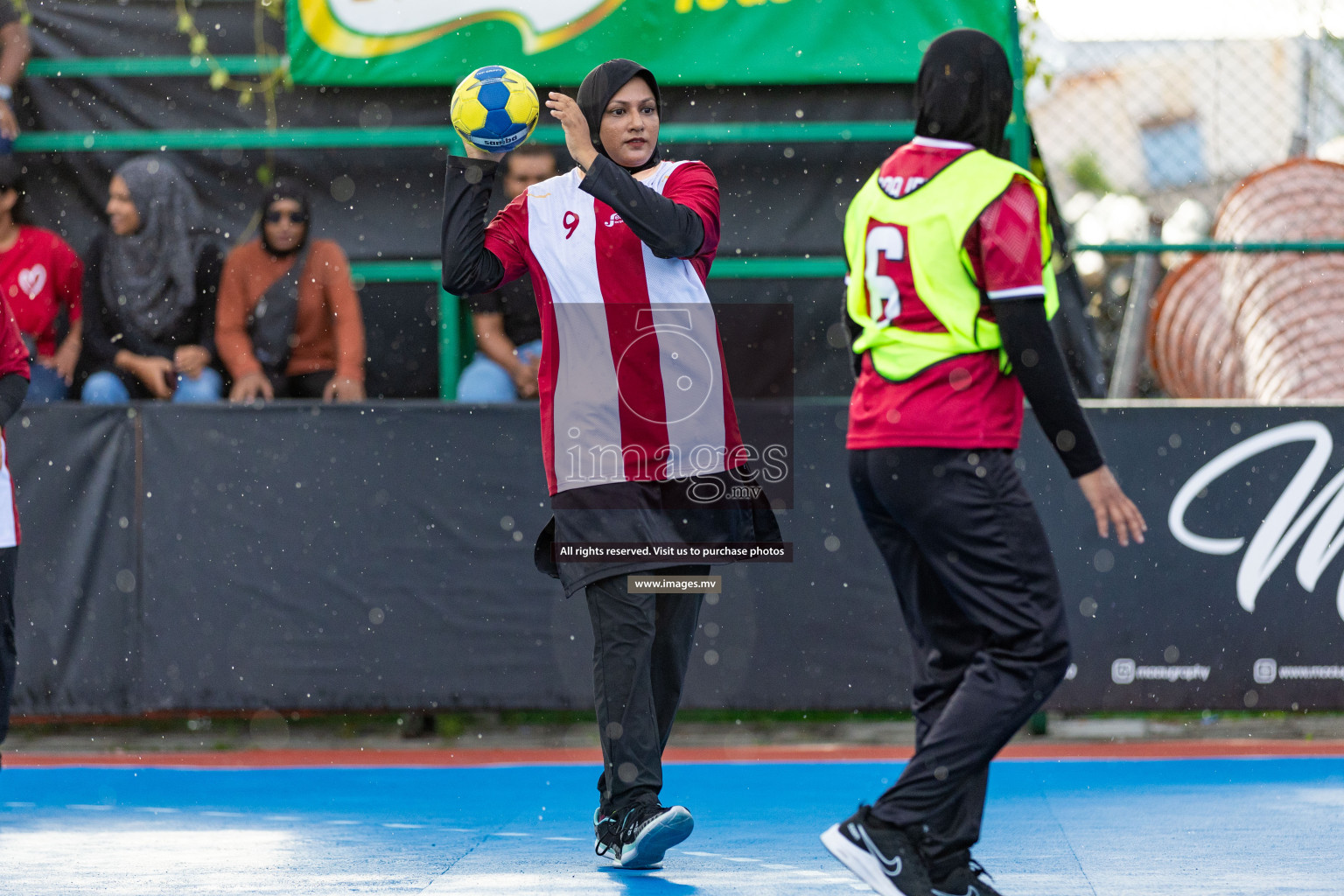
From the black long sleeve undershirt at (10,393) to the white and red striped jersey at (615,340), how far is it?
187 centimetres

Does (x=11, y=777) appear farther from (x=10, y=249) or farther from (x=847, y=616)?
(x=847, y=616)

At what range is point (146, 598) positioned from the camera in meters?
6.49

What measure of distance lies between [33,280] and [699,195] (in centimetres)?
438

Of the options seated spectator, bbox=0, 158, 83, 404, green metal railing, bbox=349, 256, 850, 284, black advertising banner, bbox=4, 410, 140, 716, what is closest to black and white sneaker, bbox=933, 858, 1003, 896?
green metal railing, bbox=349, 256, 850, 284

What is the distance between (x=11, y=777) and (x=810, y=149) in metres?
4.95

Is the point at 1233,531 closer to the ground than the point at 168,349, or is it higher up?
closer to the ground

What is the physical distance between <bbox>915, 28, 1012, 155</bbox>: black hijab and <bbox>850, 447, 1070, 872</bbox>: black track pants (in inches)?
30.8

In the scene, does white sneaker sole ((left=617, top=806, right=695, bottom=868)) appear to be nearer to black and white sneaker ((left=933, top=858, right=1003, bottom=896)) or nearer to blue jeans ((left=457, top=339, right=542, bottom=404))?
black and white sneaker ((left=933, top=858, right=1003, bottom=896))

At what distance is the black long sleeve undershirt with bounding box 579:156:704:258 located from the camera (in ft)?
12.4

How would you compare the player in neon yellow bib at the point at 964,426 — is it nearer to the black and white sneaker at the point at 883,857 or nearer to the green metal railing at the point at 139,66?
the black and white sneaker at the point at 883,857

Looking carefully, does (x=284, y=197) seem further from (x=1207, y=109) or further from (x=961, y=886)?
(x=1207, y=109)

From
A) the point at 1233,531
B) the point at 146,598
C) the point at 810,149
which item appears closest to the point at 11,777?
the point at 146,598

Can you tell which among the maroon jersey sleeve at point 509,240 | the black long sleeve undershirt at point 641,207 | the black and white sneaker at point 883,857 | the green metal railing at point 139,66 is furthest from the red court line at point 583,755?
the green metal railing at point 139,66

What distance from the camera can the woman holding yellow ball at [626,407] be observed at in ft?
13.2
